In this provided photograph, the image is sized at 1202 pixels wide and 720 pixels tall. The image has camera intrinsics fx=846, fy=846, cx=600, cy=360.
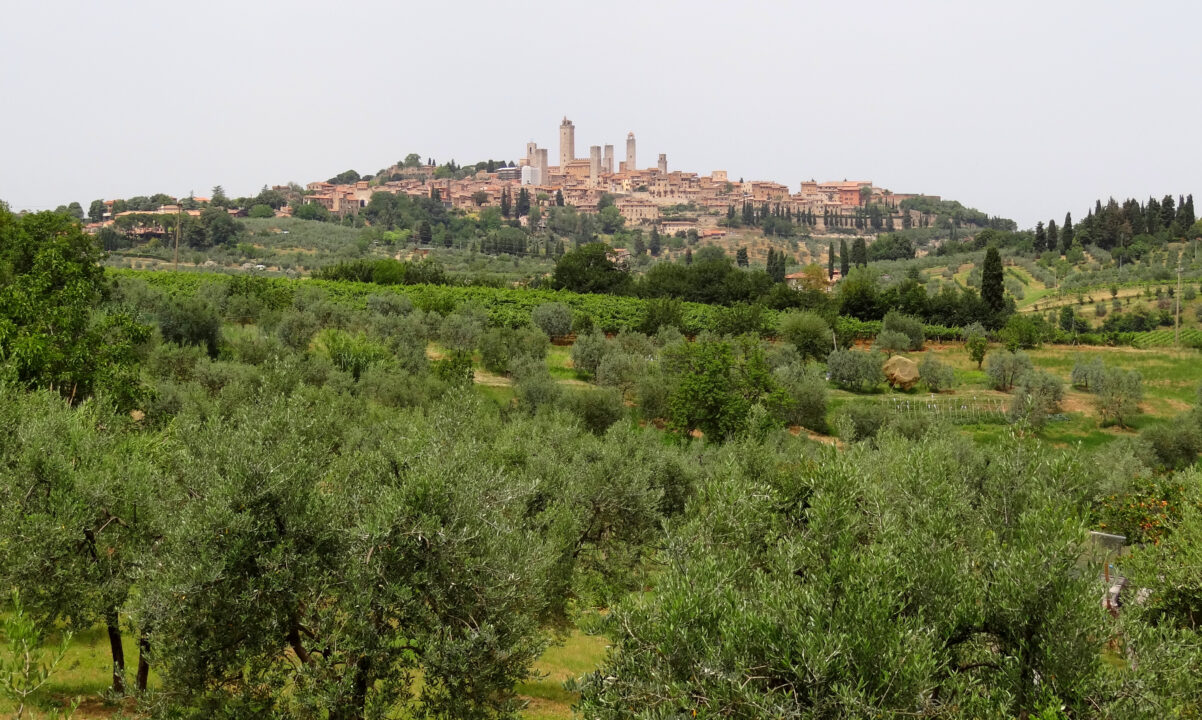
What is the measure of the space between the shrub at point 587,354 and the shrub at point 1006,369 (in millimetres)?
21990

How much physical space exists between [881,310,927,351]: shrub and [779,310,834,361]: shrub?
670cm

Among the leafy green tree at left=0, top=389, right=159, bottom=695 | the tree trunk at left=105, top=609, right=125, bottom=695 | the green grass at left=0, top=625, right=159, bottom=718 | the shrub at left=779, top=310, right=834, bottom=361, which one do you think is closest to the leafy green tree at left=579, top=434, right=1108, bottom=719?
the leafy green tree at left=0, top=389, right=159, bottom=695

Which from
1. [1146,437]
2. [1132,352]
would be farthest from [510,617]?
[1132,352]

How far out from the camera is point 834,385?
48062mm

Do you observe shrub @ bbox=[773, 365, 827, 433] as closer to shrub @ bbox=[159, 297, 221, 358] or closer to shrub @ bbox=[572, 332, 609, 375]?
shrub @ bbox=[572, 332, 609, 375]

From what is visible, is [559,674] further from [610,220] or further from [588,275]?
[610,220]

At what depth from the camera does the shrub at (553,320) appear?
52.8 meters

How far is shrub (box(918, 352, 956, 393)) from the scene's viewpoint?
4656 centimetres

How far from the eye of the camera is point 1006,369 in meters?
47.2

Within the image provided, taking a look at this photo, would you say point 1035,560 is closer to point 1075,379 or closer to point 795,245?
point 1075,379

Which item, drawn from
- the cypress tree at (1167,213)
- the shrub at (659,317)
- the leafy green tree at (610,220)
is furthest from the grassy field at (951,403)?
the leafy green tree at (610,220)

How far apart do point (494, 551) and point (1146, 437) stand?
3632 cm

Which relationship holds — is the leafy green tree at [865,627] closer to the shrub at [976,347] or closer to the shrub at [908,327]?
the shrub at [976,347]

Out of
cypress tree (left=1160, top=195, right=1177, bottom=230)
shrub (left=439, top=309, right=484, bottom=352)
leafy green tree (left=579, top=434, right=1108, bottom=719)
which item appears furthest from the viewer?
cypress tree (left=1160, top=195, right=1177, bottom=230)
